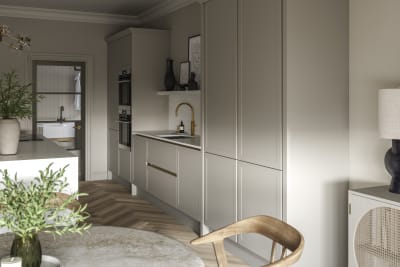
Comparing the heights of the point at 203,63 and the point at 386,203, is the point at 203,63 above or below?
above

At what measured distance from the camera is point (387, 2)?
288 centimetres

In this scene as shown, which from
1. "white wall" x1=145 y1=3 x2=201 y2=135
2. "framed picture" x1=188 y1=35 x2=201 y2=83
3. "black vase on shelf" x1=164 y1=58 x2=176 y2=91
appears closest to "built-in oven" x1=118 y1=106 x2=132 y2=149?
"white wall" x1=145 y1=3 x2=201 y2=135

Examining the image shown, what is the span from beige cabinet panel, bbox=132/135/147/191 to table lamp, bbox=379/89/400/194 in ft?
11.4

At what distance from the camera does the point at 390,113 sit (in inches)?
97.3

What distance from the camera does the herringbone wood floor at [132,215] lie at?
4.11 m

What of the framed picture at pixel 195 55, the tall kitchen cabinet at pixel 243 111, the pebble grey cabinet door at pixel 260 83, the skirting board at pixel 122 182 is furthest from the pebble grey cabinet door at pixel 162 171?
the pebble grey cabinet door at pixel 260 83

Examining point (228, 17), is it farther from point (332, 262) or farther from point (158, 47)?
point (158, 47)

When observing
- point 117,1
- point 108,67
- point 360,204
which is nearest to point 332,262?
point 360,204

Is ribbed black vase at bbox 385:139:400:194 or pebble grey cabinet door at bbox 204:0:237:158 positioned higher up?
pebble grey cabinet door at bbox 204:0:237:158

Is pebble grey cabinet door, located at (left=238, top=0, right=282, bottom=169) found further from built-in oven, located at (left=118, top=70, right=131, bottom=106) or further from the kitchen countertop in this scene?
built-in oven, located at (left=118, top=70, right=131, bottom=106)

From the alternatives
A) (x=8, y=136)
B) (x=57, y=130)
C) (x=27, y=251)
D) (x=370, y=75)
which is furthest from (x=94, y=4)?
(x=27, y=251)

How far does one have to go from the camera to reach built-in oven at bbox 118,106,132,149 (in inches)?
242

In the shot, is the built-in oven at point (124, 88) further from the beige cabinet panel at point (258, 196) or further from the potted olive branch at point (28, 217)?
the potted olive branch at point (28, 217)

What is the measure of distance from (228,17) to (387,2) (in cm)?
121
